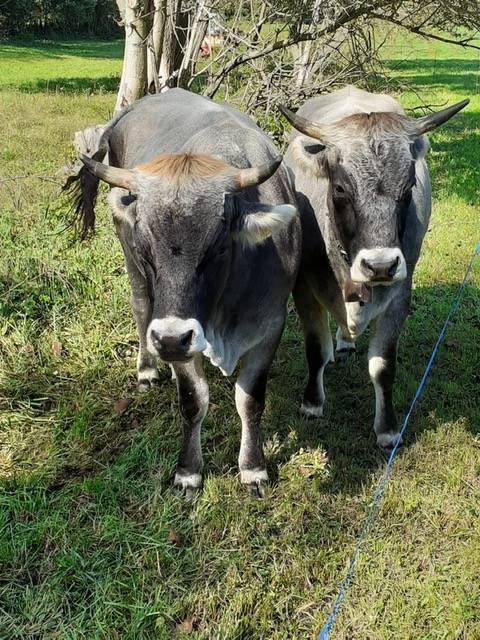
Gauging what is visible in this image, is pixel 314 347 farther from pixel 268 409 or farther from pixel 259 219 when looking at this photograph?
pixel 259 219

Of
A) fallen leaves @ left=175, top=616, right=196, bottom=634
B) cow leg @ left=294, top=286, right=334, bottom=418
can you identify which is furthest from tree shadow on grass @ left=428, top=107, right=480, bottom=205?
fallen leaves @ left=175, top=616, right=196, bottom=634

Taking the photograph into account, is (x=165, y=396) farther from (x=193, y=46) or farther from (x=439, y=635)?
(x=193, y=46)

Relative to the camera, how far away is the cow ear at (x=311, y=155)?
11.8 ft

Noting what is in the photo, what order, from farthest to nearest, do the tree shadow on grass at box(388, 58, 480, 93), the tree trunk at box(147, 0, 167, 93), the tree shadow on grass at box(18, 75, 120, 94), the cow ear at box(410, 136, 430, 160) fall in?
the tree shadow on grass at box(388, 58, 480, 93) → the tree shadow on grass at box(18, 75, 120, 94) → the tree trunk at box(147, 0, 167, 93) → the cow ear at box(410, 136, 430, 160)

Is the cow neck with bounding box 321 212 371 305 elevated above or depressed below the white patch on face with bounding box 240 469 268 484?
above

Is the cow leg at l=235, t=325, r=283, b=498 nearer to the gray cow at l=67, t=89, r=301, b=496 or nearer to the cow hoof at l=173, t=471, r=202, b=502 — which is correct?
the gray cow at l=67, t=89, r=301, b=496

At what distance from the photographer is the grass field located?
3.02 meters

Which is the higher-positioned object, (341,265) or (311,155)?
(311,155)

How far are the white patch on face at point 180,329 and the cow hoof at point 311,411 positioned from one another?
1.82 m

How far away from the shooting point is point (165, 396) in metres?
4.58

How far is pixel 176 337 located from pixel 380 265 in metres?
1.09

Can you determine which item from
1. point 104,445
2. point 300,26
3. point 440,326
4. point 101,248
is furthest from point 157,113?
point 300,26

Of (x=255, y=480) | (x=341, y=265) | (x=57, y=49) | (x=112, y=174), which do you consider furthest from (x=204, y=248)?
(x=57, y=49)

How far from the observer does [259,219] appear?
308cm
